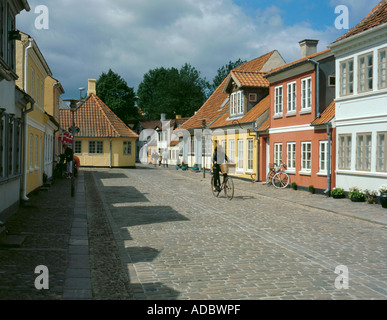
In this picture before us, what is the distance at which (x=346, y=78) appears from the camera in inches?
707

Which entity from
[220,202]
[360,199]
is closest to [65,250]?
[220,202]

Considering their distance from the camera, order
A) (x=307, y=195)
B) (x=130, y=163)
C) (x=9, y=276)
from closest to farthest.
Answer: (x=9, y=276) < (x=307, y=195) < (x=130, y=163)

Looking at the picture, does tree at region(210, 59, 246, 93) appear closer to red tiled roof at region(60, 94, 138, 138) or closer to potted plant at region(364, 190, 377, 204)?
red tiled roof at region(60, 94, 138, 138)

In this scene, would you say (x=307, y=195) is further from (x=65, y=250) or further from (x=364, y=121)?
(x=65, y=250)

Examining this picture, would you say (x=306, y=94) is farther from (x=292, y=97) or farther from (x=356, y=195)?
(x=356, y=195)

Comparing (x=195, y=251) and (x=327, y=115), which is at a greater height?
(x=327, y=115)

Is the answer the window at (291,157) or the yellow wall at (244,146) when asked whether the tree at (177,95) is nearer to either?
the yellow wall at (244,146)

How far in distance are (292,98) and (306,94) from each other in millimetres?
1489

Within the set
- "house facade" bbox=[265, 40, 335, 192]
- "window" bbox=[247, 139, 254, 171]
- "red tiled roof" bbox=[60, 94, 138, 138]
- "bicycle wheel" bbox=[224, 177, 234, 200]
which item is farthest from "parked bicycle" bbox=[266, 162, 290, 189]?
"red tiled roof" bbox=[60, 94, 138, 138]

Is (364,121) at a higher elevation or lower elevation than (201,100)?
lower

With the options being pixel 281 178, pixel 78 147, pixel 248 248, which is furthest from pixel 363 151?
pixel 78 147

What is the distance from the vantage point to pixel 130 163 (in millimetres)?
45375

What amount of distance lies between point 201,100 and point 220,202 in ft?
226

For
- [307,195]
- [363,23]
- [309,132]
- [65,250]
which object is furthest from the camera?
[309,132]
